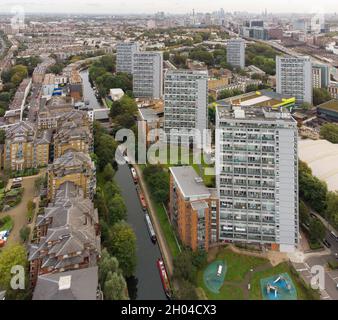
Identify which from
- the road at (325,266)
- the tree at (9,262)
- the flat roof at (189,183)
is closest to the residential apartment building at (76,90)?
the flat roof at (189,183)

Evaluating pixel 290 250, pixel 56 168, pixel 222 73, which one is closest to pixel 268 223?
pixel 290 250

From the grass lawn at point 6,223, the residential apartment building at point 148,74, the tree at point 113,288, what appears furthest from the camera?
the residential apartment building at point 148,74

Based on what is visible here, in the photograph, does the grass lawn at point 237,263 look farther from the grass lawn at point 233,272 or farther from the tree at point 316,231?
the tree at point 316,231

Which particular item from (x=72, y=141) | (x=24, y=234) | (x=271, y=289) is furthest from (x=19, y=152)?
(x=271, y=289)

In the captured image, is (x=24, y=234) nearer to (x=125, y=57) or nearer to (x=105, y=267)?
(x=105, y=267)

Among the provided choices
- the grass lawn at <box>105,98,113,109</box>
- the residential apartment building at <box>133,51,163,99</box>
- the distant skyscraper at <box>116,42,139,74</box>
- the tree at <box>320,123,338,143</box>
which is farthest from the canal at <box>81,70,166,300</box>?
the distant skyscraper at <box>116,42,139,74</box>
